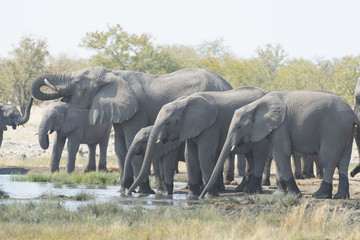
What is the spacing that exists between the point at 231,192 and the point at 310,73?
42.7 m

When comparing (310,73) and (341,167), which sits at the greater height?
(310,73)

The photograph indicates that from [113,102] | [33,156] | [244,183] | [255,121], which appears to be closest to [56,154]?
[113,102]

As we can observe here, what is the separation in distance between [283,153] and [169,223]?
17.0 feet

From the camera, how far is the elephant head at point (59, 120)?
77.4 ft

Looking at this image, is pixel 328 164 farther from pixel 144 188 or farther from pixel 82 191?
pixel 82 191

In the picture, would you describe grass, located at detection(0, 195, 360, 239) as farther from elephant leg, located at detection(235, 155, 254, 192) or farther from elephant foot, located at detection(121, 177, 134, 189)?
elephant foot, located at detection(121, 177, 134, 189)

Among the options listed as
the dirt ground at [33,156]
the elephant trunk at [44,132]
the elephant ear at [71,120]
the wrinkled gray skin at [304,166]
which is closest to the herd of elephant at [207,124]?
the dirt ground at [33,156]

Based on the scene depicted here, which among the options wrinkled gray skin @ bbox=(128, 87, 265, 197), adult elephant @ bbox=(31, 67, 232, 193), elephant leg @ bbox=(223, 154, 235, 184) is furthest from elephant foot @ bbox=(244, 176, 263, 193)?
elephant leg @ bbox=(223, 154, 235, 184)

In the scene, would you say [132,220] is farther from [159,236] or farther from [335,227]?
[335,227]

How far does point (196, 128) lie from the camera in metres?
15.7

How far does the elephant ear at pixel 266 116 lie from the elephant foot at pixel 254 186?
1653 mm

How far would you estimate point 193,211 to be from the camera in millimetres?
12430

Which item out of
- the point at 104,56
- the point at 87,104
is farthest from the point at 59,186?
the point at 104,56

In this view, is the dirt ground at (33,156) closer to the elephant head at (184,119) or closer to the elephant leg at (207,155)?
the elephant leg at (207,155)
